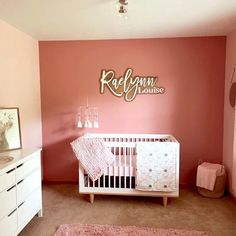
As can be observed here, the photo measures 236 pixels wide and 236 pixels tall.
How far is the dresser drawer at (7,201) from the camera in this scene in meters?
1.90

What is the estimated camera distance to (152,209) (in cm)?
281

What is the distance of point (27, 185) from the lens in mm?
2328

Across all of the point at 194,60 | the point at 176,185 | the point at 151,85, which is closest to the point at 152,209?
the point at 176,185

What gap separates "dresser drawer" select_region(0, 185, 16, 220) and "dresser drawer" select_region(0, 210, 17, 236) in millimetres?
44

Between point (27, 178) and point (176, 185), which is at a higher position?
point (27, 178)

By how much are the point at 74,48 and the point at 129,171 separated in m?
2.00

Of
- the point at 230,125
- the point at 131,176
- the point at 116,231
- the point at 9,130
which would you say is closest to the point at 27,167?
the point at 9,130

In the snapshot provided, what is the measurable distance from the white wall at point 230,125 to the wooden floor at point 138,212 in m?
0.35

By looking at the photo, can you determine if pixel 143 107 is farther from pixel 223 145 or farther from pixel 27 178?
pixel 27 178

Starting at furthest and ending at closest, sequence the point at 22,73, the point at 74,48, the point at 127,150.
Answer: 1. the point at 74,48
2. the point at 127,150
3. the point at 22,73

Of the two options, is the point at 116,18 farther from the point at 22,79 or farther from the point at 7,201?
the point at 7,201

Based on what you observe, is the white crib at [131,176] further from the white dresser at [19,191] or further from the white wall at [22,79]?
the white wall at [22,79]

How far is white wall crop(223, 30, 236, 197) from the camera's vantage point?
3.02 meters

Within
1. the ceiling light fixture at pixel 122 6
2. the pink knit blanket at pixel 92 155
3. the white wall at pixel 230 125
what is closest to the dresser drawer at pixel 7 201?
the pink knit blanket at pixel 92 155
